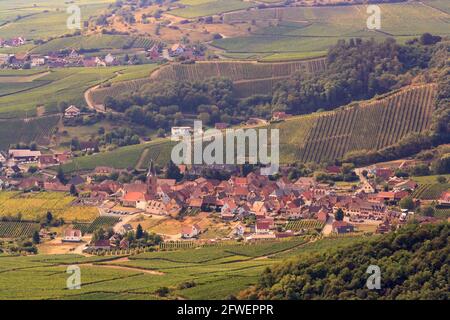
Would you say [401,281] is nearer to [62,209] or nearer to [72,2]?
[62,209]

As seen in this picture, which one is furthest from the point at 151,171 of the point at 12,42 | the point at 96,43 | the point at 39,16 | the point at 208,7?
the point at 39,16

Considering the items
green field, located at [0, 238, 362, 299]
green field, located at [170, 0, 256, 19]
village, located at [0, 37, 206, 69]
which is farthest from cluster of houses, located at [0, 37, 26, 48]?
green field, located at [0, 238, 362, 299]

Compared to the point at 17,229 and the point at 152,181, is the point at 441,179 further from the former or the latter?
the point at 17,229

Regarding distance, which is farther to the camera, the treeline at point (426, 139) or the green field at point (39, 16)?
the green field at point (39, 16)

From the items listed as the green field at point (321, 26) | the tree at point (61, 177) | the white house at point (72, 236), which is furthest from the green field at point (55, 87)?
the white house at point (72, 236)

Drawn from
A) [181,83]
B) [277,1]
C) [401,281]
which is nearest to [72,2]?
[277,1]

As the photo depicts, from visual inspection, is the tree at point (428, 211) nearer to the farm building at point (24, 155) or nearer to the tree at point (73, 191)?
the tree at point (73, 191)

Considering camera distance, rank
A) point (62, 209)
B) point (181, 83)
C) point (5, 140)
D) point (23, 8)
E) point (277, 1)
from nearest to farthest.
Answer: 1. point (62, 209)
2. point (5, 140)
3. point (181, 83)
4. point (277, 1)
5. point (23, 8)
